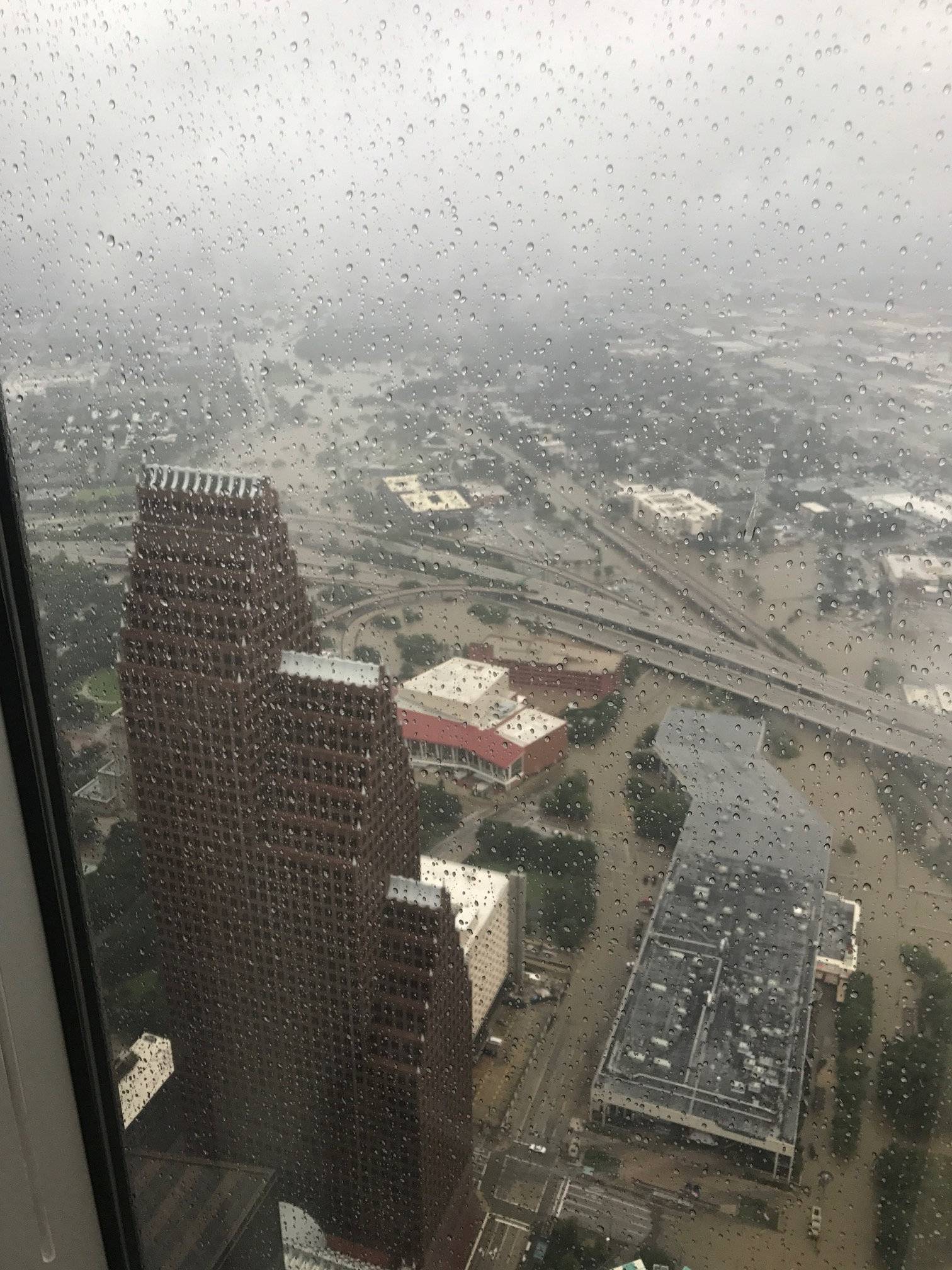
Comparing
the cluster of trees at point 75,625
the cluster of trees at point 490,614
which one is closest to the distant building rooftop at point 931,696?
the cluster of trees at point 490,614

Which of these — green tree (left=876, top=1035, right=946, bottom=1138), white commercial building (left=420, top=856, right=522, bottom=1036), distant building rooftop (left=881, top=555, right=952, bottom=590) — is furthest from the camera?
Answer: white commercial building (left=420, top=856, right=522, bottom=1036)

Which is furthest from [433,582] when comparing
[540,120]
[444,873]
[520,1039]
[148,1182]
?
[148,1182]

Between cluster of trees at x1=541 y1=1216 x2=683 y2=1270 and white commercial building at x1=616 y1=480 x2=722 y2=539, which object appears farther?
cluster of trees at x1=541 y1=1216 x2=683 y2=1270

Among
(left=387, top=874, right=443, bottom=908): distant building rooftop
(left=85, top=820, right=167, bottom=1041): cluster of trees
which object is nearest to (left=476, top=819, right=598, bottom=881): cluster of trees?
(left=387, top=874, right=443, bottom=908): distant building rooftop

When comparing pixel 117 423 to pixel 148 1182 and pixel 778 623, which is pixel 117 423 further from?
pixel 148 1182

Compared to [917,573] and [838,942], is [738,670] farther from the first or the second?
[838,942]

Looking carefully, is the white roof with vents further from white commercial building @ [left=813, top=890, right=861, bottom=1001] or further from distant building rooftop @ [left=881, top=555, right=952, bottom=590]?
white commercial building @ [left=813, top=890, right=861, bottom=1001]

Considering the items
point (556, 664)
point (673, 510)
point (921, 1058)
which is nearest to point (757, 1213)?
point (921, 1058)
